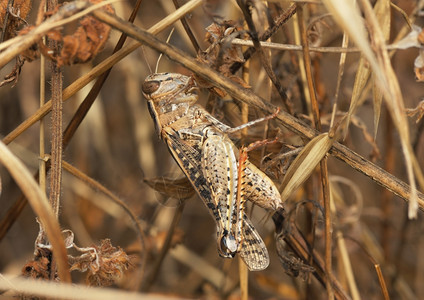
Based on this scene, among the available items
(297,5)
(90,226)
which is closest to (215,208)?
(297,5)

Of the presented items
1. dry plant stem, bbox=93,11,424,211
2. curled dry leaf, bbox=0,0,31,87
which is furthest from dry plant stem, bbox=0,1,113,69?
curled dry leaf, bbox=0,0,31,87

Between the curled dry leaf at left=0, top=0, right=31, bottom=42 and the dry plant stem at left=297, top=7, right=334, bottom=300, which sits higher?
the curled dry leaf at left=0, top=0, right=31, bottom=42

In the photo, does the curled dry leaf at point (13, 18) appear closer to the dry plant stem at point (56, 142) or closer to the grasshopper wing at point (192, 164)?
the dry plant stem at point (56, 142)

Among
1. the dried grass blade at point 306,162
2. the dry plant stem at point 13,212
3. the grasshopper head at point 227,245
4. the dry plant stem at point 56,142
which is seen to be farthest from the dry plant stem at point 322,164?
the dry plant stem at point 13,212

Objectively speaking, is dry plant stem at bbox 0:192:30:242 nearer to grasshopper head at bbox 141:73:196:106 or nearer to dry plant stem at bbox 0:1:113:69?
grasshopper head at bbox 141:73:196:106

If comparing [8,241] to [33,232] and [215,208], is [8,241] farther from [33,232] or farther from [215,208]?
[215,208]

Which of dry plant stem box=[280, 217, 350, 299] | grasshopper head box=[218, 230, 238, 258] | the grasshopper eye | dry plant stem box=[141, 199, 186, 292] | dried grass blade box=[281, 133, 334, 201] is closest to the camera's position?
dried grass blade box=[281, 133, 334, 201]

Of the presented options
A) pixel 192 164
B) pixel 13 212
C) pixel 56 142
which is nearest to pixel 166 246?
pixel 192 164
